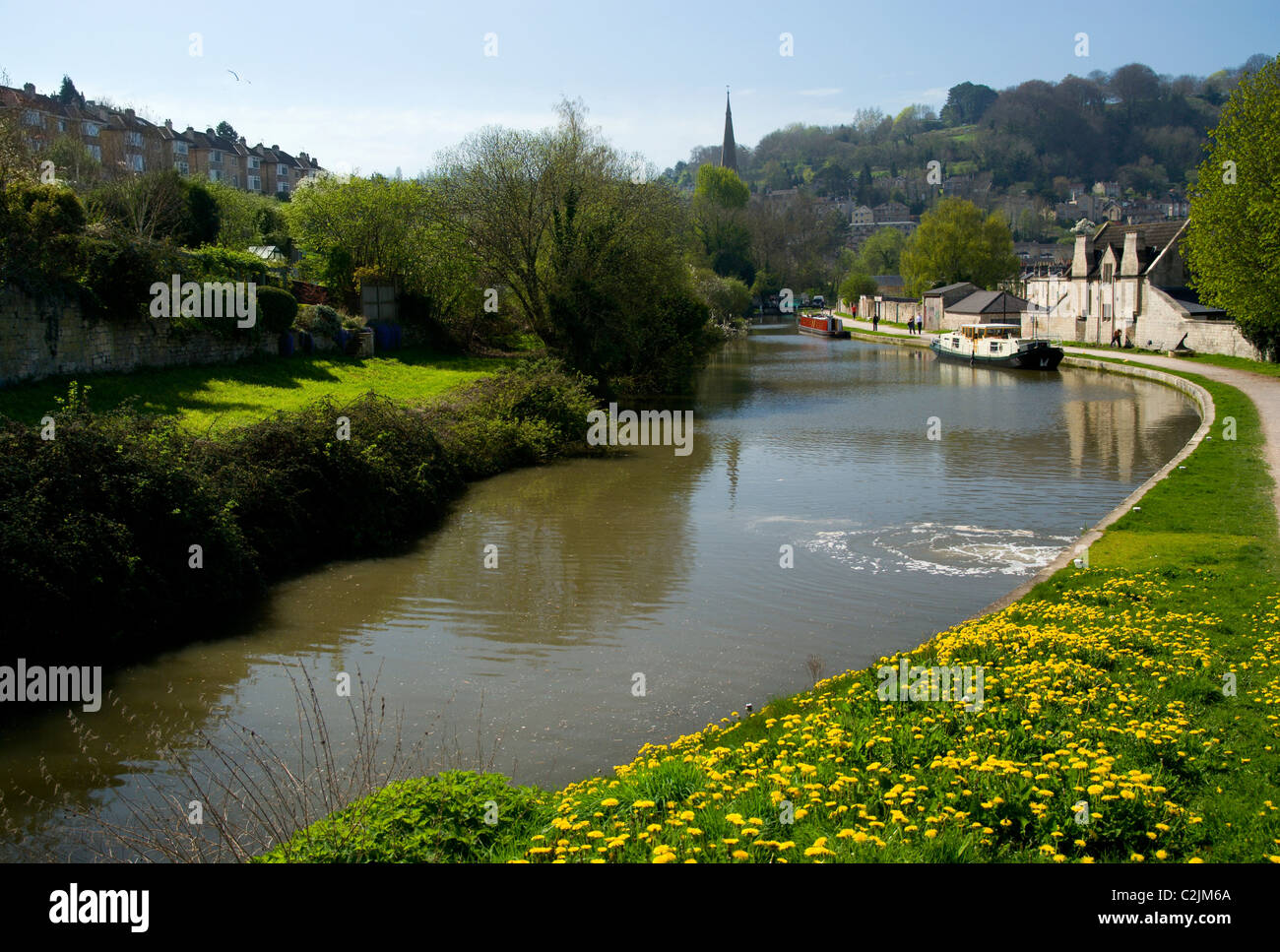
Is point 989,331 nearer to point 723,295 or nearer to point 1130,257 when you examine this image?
point 1130,257

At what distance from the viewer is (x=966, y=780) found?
21.4 ft

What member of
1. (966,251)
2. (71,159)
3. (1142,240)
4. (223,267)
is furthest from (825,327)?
Answer: (223,267)

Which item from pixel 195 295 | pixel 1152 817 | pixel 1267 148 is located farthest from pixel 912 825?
pixel 1267 148

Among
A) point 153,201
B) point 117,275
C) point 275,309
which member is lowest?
point 275,309

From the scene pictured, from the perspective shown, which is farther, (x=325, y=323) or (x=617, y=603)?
(x=325, y=323)

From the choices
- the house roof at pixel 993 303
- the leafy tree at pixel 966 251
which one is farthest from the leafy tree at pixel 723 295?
the leafy tree at pixel 966 251

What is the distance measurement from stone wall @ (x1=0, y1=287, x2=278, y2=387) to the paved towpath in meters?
23.2

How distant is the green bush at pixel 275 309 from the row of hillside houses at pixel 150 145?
22879mm

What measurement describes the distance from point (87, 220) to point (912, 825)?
83.9 feet

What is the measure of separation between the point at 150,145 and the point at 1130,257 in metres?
63.4

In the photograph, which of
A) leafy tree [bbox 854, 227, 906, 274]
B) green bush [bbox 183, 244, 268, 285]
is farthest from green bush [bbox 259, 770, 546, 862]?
leafy tree [bbox 854, 227, 906, 274]

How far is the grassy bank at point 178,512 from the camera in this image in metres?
12.1

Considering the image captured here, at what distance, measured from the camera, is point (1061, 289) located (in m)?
68.8

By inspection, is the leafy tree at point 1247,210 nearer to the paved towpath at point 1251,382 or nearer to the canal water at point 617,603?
the paved towpath at point 1251,382
